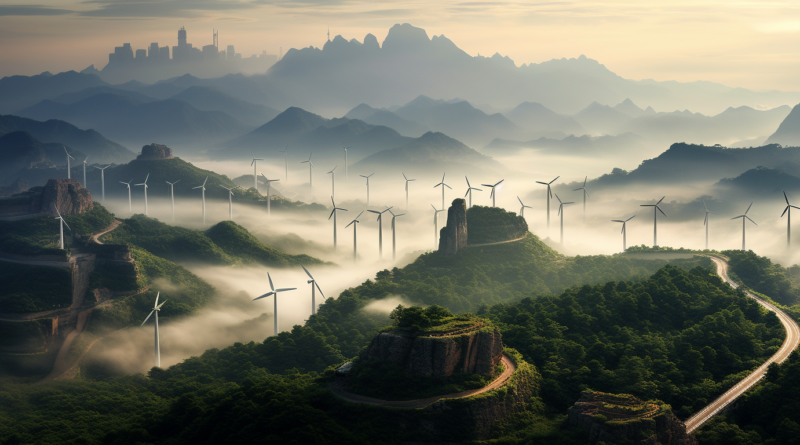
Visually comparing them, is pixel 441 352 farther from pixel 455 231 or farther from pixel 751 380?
pixel 455 231

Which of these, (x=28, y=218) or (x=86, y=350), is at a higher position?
(x=28, y=218)

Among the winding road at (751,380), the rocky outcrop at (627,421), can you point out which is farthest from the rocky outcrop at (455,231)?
the rocky outcrop at (627,421)

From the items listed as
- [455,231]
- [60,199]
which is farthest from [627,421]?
[60,199]

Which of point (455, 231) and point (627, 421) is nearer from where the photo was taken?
point (627, 421)

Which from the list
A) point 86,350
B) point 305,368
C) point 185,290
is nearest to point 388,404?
point 305,368

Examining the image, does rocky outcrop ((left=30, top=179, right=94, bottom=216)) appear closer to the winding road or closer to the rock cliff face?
the rock cliff face

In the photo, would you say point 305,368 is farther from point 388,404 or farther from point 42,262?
point 42,262

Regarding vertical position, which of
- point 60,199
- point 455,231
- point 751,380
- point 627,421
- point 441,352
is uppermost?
point 60,199
